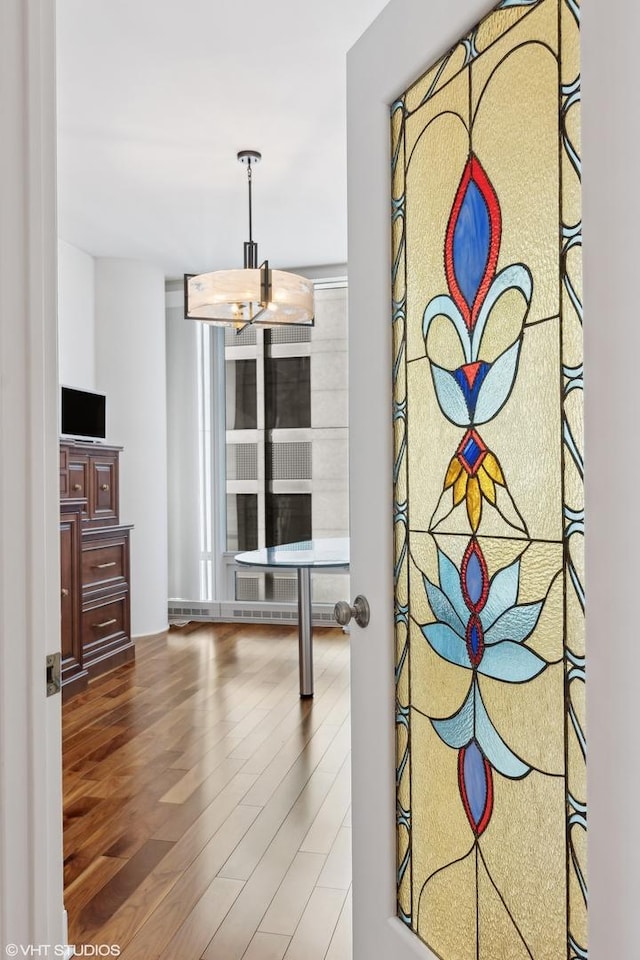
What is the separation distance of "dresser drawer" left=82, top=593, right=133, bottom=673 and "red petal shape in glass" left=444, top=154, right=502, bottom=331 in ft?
12.3

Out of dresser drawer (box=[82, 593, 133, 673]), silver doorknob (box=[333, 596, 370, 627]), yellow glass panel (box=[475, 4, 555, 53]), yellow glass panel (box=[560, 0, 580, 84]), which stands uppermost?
yellow glass panel (box=[475, 4, 555, 53])

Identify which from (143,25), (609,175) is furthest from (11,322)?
(143,25)

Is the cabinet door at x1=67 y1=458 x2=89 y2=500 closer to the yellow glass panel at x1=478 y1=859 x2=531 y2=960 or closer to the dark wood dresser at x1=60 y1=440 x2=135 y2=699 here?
the dark wood dresser at x1=60 y1=440 x2=135 y2=699

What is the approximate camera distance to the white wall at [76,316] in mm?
5105

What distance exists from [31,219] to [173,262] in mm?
5055

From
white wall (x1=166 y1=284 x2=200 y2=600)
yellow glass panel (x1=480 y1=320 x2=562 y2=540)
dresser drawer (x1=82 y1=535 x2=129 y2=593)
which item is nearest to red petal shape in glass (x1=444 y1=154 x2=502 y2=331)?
yellow glass panel (x1=480 y1=320 x2=562 y2=540)

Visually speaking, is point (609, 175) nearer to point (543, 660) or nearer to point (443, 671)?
point (543, 660)

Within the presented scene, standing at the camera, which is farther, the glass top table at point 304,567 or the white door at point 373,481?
the glass top table at point 304,567

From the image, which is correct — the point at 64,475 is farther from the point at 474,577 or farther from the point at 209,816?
the point at 474,577

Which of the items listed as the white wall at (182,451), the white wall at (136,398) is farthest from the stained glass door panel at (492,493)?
the white wall at (182,451)

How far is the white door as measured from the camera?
1.32 meters

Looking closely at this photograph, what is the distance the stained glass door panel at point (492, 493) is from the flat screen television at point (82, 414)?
344cm


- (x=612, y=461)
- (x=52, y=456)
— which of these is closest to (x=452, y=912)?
(x=612, y=461)

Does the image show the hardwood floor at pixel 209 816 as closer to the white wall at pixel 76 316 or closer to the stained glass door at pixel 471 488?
the stained glass door at pixel 471 488
